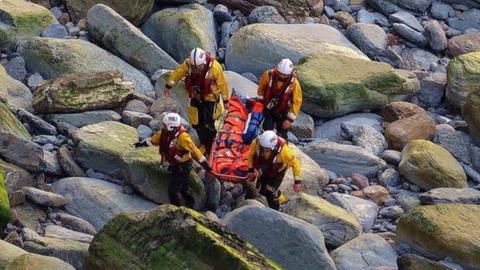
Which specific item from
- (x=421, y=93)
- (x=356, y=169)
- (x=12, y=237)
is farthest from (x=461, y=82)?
(x=12, y=237)

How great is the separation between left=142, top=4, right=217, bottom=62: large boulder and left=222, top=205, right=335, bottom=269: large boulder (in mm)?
8469

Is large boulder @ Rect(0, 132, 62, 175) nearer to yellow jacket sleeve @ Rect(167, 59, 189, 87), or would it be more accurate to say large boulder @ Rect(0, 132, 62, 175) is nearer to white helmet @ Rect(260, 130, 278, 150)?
yellow jacket sleeve @ Rect(167, 59, 189, 87)

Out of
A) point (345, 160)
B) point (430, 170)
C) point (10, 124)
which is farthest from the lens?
point (345, 160)

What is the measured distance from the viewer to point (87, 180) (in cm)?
1880

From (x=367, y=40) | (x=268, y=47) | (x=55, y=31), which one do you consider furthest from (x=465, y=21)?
(x=55, y=31)

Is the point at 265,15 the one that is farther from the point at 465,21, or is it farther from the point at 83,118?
the point at 83,118

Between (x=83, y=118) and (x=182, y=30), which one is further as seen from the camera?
(x=182, y=30)

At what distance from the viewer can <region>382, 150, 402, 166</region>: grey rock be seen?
22297mm

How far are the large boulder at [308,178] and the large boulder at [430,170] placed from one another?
1.82 metres

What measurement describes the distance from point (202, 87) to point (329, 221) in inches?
139

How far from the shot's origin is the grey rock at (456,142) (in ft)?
76.6

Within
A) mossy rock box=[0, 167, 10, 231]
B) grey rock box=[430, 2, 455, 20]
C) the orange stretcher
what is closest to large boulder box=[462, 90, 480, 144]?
the orange stretcher

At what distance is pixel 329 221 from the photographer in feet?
61.5

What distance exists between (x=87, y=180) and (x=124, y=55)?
5.70 metres
